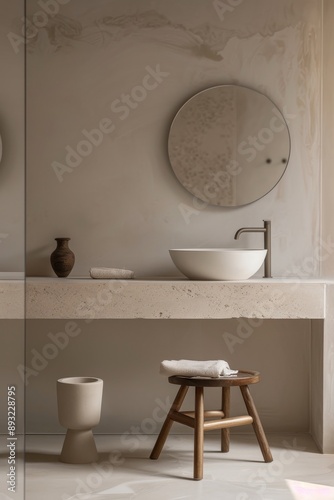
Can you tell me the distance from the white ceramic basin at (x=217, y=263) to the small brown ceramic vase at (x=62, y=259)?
0.53 meters

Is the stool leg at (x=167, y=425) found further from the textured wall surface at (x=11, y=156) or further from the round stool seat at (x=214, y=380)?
the textured wall surface at (x=11, y=156)

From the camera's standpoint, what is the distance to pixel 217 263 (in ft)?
10.6

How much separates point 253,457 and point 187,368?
0.57m

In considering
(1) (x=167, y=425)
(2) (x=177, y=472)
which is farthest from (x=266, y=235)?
(2) (x=177, y=472)

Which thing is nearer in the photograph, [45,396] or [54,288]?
[54,288]

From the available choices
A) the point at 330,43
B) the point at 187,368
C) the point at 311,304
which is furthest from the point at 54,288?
the point at 330,43

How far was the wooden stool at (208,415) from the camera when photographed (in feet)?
9.60

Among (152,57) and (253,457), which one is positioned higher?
(152,57)

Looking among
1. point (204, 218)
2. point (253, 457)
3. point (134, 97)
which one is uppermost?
point (134, 97)

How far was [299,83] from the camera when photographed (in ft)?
12.2

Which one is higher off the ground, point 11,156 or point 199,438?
point 11,156

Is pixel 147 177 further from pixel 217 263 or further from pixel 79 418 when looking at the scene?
pixel 79 418

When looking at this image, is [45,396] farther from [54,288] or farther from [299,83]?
[299,83]

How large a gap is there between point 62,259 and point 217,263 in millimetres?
774
